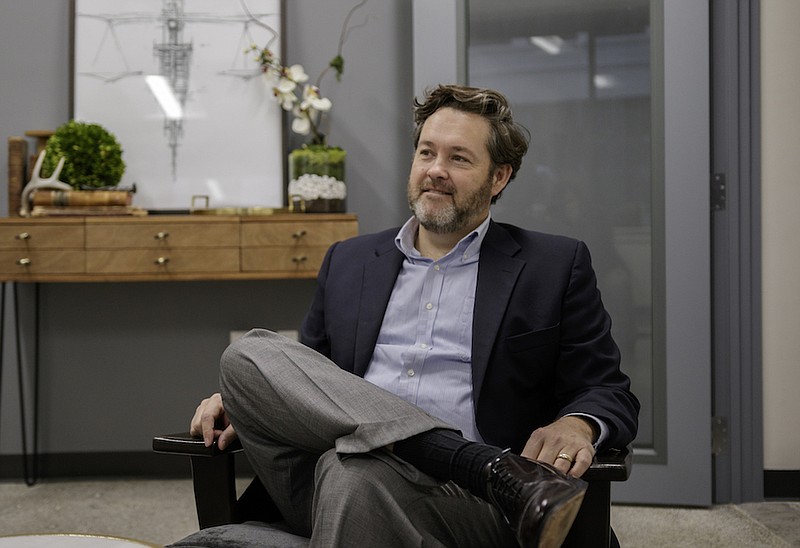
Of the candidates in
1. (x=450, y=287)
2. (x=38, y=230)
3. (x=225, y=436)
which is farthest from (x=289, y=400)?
(x=38, y=230)

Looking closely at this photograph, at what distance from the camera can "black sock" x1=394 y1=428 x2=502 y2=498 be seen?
1.34 metres

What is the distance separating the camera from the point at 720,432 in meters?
2.96

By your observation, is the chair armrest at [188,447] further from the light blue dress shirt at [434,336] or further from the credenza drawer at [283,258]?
the credenza drawer at [283,258]

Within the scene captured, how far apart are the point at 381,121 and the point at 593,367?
6.08 ft

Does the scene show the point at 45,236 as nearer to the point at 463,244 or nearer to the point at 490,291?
the point at 463,244

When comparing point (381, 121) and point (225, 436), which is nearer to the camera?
point (225, 436)

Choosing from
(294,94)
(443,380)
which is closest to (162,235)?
(294,94)

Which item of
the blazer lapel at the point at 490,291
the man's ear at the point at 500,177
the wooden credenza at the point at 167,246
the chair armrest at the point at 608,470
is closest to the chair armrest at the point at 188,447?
the blazer lapel at the point at 490,291

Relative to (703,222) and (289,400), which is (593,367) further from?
(703,222)

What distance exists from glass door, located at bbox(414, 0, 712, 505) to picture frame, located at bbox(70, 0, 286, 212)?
2.17ft

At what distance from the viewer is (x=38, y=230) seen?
2.93m

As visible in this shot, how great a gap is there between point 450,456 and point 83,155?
2188 millimetres

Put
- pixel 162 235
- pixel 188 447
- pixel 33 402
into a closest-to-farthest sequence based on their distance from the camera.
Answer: pixel 188 447, pixel 162 235, pixel 33 402

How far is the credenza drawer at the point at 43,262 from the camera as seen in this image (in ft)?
9.62
